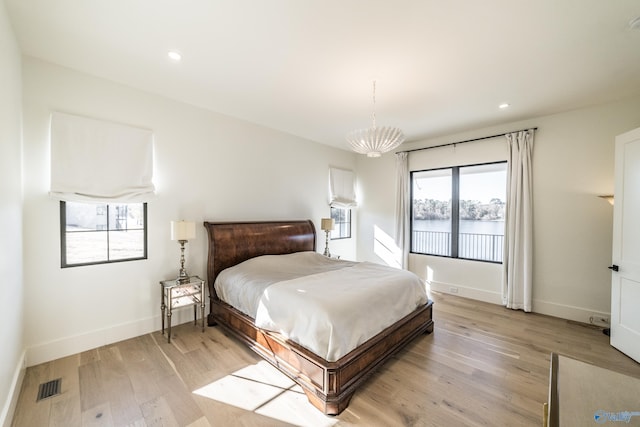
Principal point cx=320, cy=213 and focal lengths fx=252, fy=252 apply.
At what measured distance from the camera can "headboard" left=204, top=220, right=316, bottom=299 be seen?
343 centimetres

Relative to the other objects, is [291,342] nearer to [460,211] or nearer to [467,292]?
[467,292]

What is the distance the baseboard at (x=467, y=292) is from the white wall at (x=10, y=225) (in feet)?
17.7

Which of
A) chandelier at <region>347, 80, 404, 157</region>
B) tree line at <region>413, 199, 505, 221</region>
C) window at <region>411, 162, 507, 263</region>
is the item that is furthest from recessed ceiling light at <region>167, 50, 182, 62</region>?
tree line at <region>413, 199, 505, 221</region>

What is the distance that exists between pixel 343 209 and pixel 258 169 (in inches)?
95.8

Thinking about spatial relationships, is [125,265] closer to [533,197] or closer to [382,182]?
[382,182]

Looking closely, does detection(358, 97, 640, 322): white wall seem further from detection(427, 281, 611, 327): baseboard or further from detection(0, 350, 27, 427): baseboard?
detection(0, 350, 27, 427): baseboard

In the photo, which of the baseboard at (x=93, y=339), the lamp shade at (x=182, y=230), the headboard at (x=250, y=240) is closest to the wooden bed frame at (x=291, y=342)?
the headboard at (x=250, y=240)

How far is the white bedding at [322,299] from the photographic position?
2039 mm

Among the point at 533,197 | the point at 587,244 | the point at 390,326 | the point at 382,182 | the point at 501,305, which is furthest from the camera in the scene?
the point at 382,182

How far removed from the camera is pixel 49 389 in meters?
2.08

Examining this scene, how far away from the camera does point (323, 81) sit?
278 centimetres

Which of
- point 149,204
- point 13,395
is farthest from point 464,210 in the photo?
point 13,395

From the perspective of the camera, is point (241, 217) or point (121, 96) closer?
point (121, 96)

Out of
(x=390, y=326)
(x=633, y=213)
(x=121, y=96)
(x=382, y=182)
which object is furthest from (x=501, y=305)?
(x=121, y=96)
